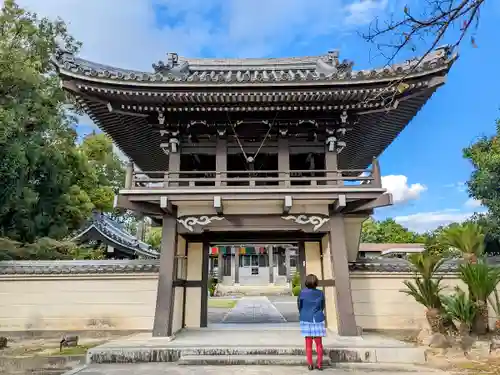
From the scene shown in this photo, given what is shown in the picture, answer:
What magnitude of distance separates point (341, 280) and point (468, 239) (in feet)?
9.36

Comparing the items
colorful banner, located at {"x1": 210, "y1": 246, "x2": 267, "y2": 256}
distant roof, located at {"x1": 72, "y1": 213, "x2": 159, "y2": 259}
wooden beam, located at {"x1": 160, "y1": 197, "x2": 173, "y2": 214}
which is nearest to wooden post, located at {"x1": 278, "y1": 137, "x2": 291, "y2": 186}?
wooden beam, located at {"x1": 160, "y1": 197, "x2": 173, "y2": 214}

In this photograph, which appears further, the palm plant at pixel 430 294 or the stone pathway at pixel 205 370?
the palm plant at pixel 430 294

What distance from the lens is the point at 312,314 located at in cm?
581

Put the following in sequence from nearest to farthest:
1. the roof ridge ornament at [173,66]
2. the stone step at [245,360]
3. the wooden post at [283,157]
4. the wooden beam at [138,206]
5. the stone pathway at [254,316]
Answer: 1. the stone step at [245,360]
2. the wooden beam at [138,206]
3. the wooden post at [283,157]
4. the roof ridge ornament at [173,66]
5. the stone pathway at [254,316]

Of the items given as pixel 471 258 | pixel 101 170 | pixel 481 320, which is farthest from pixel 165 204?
pixel 101 170

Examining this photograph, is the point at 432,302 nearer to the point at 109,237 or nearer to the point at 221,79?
the point at 221,79

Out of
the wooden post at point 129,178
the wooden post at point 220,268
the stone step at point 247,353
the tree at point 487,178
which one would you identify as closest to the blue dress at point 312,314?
the stone step at point 247,353

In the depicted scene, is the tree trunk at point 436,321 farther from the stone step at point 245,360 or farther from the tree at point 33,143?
the tree at point 33,143

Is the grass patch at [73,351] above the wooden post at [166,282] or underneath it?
underneath

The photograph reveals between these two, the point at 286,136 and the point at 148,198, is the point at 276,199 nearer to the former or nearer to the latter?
the point at 286,136

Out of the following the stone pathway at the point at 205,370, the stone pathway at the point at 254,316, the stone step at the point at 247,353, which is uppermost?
the stone pathway at the point at 254,316

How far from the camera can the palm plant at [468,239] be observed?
784 cm

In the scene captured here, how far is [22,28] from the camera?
52.6 feet

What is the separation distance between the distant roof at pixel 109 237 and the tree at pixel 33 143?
72 centimetres
